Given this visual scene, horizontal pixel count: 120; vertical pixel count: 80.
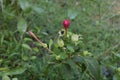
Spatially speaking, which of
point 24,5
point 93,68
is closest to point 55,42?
point 24,5

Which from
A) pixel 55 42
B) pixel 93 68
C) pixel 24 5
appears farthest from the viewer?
pixel 55 42

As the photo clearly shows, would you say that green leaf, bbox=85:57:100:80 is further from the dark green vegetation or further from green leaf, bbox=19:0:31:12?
green leaf, bbox=19:0:31:12

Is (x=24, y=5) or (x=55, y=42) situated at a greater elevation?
(x=24, y=5)

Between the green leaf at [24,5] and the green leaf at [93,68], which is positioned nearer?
the green leaf at [93,68]

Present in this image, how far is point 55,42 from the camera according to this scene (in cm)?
217

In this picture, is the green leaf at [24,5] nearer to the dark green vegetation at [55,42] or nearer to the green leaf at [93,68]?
the dark green vegetation at [55,42]

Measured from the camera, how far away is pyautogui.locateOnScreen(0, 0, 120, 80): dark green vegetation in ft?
5.32

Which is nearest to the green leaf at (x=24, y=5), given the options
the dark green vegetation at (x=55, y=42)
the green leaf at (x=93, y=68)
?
the dark green vegetation at (x=55, y=42)

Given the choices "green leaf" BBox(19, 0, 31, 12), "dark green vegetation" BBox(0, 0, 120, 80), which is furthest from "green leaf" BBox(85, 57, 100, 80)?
"green leaf" BBox(19, 0, 31, 12)

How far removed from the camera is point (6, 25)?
2.41 metres

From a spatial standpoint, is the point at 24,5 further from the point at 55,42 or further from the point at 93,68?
the point at 93,68

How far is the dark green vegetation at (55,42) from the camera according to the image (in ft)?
5.32

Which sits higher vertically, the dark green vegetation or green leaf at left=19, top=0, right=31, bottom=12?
green leaf at left=19, top=0, right=31, bottom=12

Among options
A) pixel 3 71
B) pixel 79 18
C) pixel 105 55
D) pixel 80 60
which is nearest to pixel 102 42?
pixel 105 55
